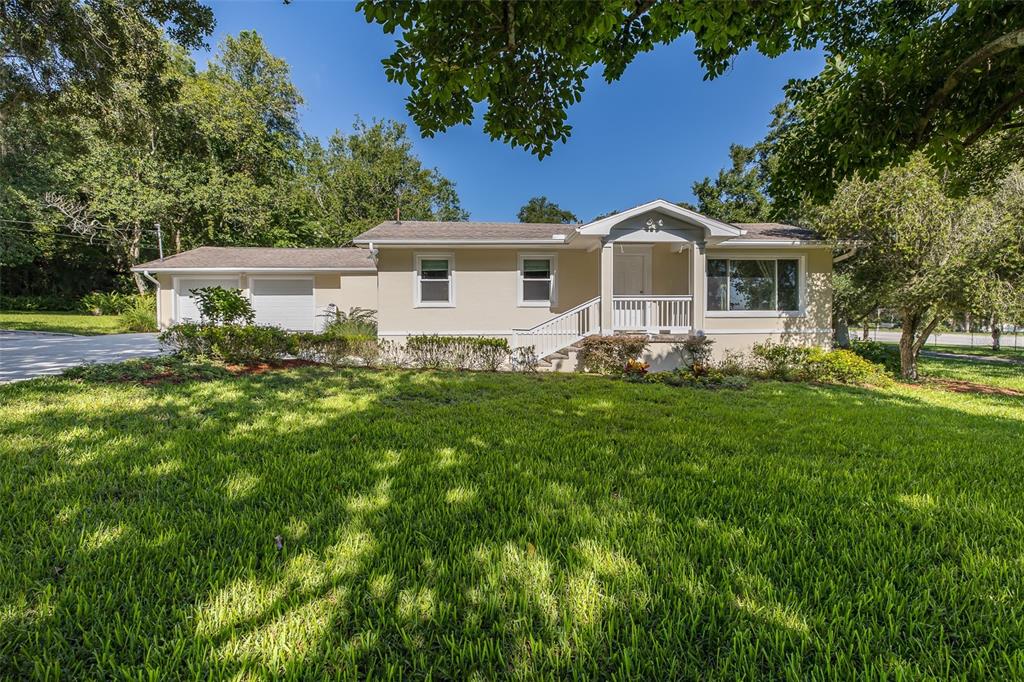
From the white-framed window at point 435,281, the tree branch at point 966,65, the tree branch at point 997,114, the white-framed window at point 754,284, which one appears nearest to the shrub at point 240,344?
the white-framed window at point 435,281

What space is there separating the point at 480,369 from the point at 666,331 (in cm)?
507

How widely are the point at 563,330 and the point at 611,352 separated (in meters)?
1.56

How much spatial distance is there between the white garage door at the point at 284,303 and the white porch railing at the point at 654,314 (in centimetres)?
1259

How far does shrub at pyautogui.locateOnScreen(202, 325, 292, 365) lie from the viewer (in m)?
8.86

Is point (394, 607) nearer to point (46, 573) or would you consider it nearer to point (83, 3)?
point (46, 573)

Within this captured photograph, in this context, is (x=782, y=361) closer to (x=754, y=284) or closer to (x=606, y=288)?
(x=754, y=284)

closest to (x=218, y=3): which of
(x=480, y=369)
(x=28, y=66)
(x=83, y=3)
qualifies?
(x=83, y=3)

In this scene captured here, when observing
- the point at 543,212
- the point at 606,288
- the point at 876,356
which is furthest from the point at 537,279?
the point at 543,212

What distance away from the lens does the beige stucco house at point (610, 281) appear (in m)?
10.6

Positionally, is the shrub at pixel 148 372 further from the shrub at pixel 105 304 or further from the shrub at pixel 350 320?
the shrub at pixel 105 304

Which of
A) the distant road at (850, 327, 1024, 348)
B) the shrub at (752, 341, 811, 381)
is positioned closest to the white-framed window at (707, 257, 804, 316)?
the shrub at (752, 341, 811, 381)

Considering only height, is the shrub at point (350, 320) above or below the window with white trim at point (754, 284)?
below

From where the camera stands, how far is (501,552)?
2291mm

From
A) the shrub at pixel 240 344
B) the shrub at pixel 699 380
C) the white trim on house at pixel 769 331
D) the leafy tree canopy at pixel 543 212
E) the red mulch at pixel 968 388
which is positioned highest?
the leafy tree canopy at pixel 543 212
